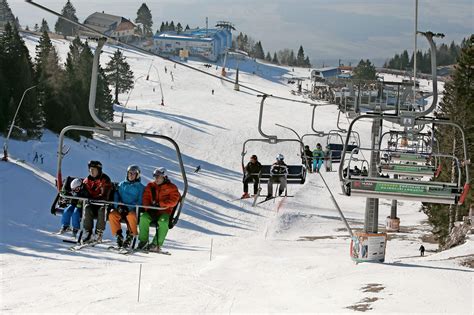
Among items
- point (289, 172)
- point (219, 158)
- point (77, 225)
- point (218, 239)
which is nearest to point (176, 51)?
point (219, 158)

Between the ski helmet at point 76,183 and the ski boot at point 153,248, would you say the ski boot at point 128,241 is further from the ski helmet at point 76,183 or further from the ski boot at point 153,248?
the ski helmet at point 76,183

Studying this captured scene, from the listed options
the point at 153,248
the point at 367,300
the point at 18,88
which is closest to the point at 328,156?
the point at 367,300

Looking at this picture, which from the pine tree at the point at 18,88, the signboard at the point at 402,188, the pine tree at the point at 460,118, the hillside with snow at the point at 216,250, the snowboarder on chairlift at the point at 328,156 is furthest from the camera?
the pine tree at the point at 18,88

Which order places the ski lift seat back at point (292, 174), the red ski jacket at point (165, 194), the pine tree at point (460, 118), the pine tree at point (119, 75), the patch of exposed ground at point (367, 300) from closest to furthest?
the red ski jacket at point (165, 194)
the patch of exposed ground at point (367, 300)
the ski lift seat back at point (292, 174)
the pine tree at point (460, 118)
the pine tree at point (119, 75)

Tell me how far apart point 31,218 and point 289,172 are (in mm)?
19962

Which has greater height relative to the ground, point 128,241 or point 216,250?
point 128,241

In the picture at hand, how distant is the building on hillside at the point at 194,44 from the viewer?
170 m

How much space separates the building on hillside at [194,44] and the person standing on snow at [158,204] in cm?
15319

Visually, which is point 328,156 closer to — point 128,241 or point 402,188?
point 402,188

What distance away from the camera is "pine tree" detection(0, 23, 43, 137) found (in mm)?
61188

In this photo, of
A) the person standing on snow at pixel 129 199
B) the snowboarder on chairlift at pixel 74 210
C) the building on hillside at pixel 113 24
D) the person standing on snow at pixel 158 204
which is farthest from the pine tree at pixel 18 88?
Result: the building on hillside at pixel 113 24

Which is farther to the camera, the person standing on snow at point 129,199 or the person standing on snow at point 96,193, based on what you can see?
the person standing on snow at point 96,193

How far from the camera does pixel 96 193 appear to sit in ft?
56.0

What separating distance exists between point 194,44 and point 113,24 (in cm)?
2801
